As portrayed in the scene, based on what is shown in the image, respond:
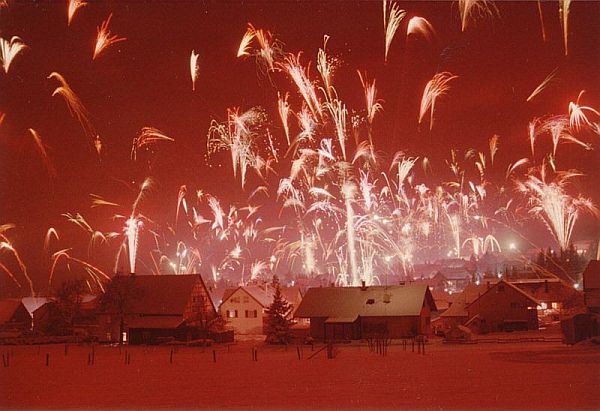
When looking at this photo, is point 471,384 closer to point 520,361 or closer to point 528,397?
point 528,397

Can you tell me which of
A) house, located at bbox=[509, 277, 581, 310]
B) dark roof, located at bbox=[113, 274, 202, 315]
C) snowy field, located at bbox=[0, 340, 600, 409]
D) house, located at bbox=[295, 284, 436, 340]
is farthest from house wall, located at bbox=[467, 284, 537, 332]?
dark roof, located at bbox=[113, 274, 202, 315]

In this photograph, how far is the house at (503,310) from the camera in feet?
195

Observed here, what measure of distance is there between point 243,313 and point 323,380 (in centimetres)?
4446

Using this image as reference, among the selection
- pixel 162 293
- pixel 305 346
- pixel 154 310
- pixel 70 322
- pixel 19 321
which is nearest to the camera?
pixel 305 346

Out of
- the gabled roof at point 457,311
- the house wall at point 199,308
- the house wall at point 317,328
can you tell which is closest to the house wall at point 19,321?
the house wall at point 199,308

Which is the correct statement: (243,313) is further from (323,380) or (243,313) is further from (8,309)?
(323,380)

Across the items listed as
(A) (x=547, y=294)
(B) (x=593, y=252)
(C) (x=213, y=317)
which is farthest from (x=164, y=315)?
(B) (x=593, y=252)

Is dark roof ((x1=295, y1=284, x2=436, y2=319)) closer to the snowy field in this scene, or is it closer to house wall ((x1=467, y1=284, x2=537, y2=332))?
house wall ((x1=467, y1=284, x2=537, y2=332))

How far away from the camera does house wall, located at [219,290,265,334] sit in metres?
68.2

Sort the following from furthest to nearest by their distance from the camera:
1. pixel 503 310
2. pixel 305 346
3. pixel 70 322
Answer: pixel 70 322 < pixel 503 310 < pixel 305 346

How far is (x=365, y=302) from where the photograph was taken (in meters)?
54.4

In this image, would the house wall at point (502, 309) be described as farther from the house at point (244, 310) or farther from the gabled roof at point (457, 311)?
the house at point (244, 310)

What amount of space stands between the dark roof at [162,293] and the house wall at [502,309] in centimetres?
2916

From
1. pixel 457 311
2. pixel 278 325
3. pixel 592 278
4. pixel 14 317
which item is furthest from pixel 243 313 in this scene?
pixel 592 278
